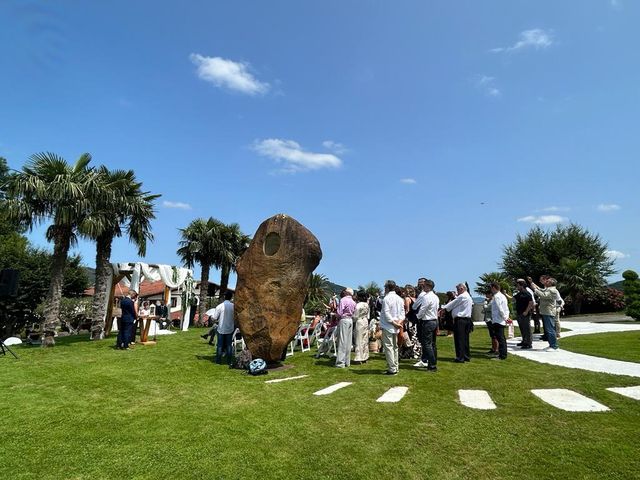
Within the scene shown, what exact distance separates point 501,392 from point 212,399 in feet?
14.8

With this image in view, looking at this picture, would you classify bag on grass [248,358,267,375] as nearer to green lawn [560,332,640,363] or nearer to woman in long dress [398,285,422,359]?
woman in long dress [398,285,422,359]

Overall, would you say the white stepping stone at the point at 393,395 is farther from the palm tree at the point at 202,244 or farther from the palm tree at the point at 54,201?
the palm tree at the point at 202,244

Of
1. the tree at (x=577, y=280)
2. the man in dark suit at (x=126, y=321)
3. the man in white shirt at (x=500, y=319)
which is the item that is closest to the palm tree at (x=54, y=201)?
the man in dark suit at (x=126, y=321)

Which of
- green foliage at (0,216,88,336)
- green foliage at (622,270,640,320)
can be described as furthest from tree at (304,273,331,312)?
green foliage at (622,270,640,320)

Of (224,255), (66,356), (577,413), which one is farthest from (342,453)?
(224,255)

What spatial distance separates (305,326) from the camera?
13.4 metres

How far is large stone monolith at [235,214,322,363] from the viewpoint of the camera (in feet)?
31.2

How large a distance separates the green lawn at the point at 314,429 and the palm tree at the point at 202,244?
72.3ft

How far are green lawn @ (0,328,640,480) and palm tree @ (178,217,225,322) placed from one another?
72.3 ft

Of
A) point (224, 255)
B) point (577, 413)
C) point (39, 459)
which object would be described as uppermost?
point (224, 255)

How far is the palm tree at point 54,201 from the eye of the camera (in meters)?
13.9

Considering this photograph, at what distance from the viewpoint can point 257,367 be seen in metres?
8.85

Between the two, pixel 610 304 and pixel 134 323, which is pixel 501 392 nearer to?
pixel 134 323

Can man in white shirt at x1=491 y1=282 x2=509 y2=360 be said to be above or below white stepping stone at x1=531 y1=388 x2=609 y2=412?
above
